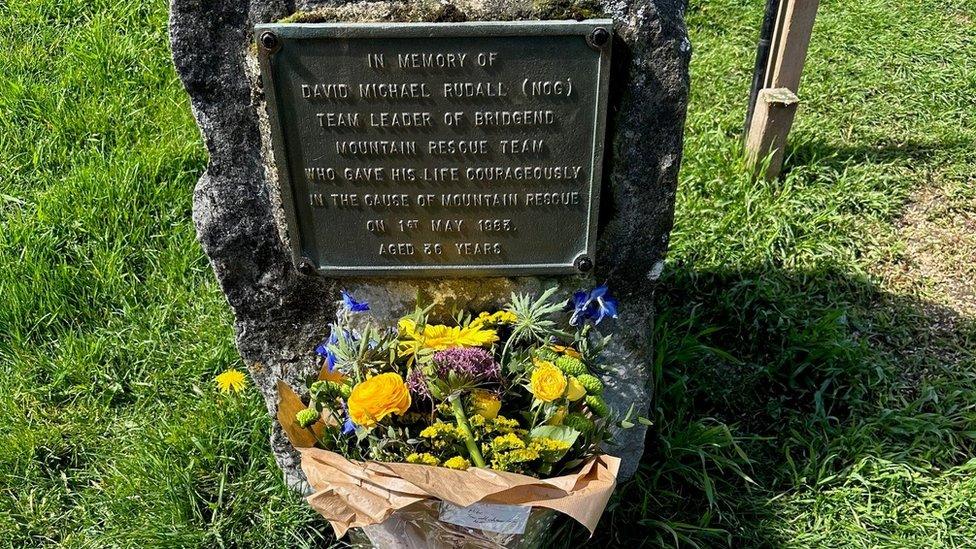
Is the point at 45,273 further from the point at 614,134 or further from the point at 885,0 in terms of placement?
the point at 885,0

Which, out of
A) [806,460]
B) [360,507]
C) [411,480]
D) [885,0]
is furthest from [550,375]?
[885,0]

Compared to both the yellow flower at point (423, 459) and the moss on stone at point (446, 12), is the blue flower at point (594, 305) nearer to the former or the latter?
the yellow flower at point (423, 459)

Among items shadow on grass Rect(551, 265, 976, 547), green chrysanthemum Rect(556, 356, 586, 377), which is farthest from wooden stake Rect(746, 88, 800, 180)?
green chrysanthemum Rect(556, 356, 586, 377)

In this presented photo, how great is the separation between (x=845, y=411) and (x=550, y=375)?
4.49 feet

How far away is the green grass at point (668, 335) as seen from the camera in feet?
7.62

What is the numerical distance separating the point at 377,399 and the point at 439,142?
0.60 metres

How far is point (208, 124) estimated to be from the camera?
1.85 meters

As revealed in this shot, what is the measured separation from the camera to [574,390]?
179 centimetres

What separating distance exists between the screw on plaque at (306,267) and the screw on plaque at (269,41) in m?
0.53

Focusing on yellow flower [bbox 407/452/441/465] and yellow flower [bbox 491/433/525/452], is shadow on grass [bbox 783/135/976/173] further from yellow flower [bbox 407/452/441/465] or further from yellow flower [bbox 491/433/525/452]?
yellow flower [bbox 407/452/441/465]

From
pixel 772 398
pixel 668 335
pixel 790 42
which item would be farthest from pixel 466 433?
pixel 790 42

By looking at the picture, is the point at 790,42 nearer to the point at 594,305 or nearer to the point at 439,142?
the point at 594,305

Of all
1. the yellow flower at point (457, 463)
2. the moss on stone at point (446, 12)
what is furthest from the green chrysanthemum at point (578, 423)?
the moss on stone at point (446, 12)

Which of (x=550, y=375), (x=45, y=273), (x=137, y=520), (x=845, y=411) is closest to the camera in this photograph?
(x=550, y=375)
